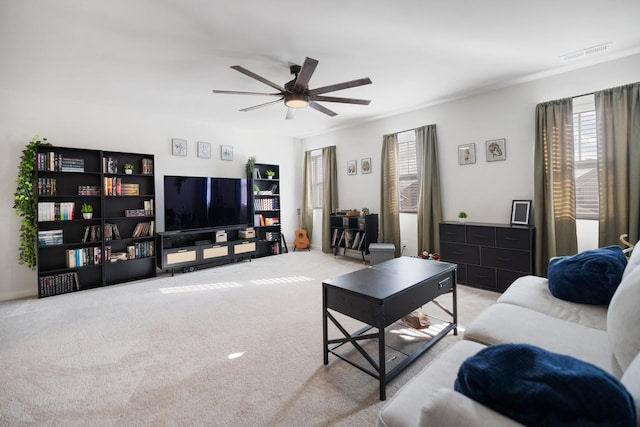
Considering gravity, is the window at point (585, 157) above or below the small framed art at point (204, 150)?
below

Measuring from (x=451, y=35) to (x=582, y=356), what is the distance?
273 cm

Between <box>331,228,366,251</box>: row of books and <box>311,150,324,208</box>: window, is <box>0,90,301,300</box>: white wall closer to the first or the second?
<box>311,150,324,208</box>: window

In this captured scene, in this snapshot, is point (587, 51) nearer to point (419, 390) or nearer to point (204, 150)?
point (419, 390)

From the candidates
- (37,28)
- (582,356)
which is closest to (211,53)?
(37,28)

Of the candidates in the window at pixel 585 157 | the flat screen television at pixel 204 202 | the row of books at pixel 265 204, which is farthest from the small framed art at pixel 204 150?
the window at pixel 585 157

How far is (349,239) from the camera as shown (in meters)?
5.72

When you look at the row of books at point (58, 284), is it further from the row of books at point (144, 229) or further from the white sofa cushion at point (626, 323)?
the white sofa cushion at point (626, 323)

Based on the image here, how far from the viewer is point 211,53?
295 cm

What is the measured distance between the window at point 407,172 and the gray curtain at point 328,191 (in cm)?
153

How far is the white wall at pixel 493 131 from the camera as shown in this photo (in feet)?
11.1

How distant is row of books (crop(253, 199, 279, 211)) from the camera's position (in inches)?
237

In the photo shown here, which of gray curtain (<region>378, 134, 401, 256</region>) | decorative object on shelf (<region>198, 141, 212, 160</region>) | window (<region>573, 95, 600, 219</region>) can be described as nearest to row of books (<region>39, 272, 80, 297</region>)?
decorative object on shelf (<region>198, 141, 212, 160</region>)

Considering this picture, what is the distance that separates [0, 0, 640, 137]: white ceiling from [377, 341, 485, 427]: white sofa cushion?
248 centimetres

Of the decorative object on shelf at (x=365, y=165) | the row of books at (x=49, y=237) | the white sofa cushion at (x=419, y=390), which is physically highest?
the decorative object on shelf at (x=365, y=165)
